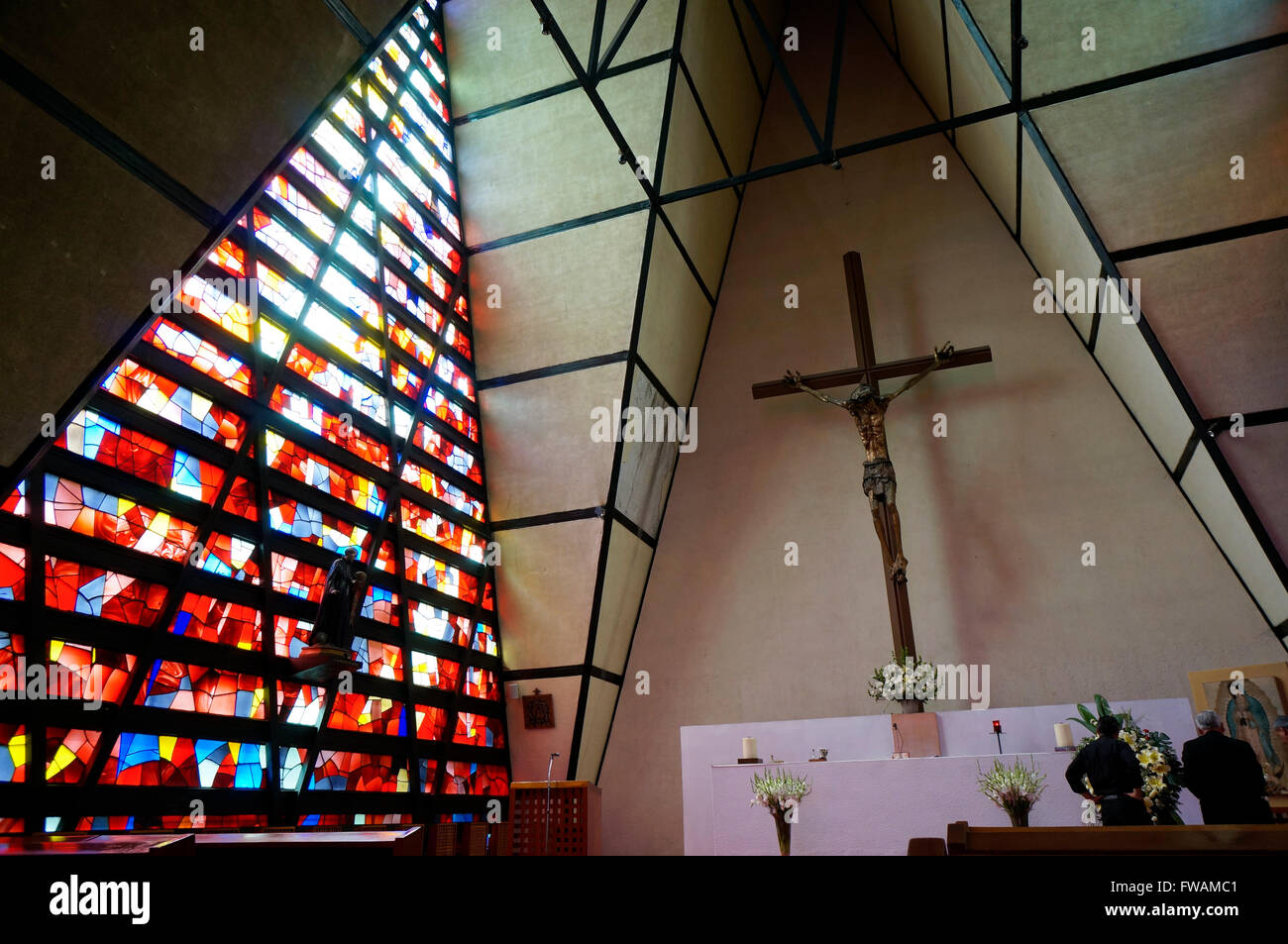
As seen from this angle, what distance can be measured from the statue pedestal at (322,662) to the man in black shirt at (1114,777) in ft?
12.0

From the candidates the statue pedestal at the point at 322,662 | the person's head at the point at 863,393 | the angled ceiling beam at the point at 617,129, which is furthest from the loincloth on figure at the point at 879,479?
the statue pedestal at the point at 322,662

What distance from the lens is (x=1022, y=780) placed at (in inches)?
169

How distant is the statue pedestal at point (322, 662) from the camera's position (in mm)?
4504

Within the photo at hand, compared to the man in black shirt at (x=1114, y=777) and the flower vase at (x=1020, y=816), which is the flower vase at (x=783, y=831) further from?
the man in black shirt at (x=1114, y=777)

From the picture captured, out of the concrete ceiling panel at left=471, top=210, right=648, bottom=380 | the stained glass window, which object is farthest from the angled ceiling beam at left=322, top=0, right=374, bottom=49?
the concrete ceiling panel at left=471, top=210, right=648, bottom=380

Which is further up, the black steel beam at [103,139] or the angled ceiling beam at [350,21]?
the angled ceiling beam at [350,21]

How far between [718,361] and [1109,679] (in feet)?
14.2

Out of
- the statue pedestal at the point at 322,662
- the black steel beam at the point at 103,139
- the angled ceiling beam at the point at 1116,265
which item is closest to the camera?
the black steel beam at the point at 103,139

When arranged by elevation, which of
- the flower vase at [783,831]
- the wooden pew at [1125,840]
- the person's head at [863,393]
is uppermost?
the person's head at [863,393]

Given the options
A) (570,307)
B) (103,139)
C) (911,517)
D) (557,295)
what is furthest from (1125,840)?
(557,295)

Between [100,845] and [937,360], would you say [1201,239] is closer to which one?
[937,360]

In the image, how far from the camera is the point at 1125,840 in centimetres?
163
